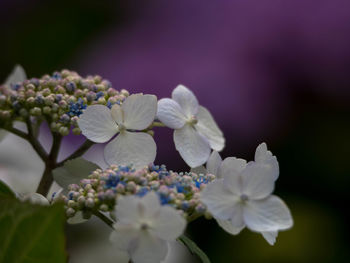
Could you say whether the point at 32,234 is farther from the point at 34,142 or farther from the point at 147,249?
the point at 34,142

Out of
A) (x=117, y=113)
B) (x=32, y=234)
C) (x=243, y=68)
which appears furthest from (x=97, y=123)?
(x=243, y=68)

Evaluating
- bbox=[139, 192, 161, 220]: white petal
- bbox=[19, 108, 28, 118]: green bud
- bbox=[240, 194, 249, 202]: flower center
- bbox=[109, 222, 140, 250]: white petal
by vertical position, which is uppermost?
bbox=[139, 192, 161, 220]: white petal

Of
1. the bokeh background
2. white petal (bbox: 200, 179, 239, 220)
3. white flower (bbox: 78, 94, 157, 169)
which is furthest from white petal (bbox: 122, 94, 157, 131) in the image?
the bokeh background

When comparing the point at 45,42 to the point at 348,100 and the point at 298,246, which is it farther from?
the point at 298,246

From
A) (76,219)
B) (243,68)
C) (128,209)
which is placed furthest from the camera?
(243,68)

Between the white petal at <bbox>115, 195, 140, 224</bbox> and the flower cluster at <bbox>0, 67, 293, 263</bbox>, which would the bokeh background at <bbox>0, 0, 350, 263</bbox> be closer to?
the flower cluster at <bbox>0, 67, 293, 263</bbox>

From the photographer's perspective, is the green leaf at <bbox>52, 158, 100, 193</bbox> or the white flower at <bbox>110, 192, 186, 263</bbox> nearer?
A: the white flower at <bbox>110, 192, 186, 263</bbox>
